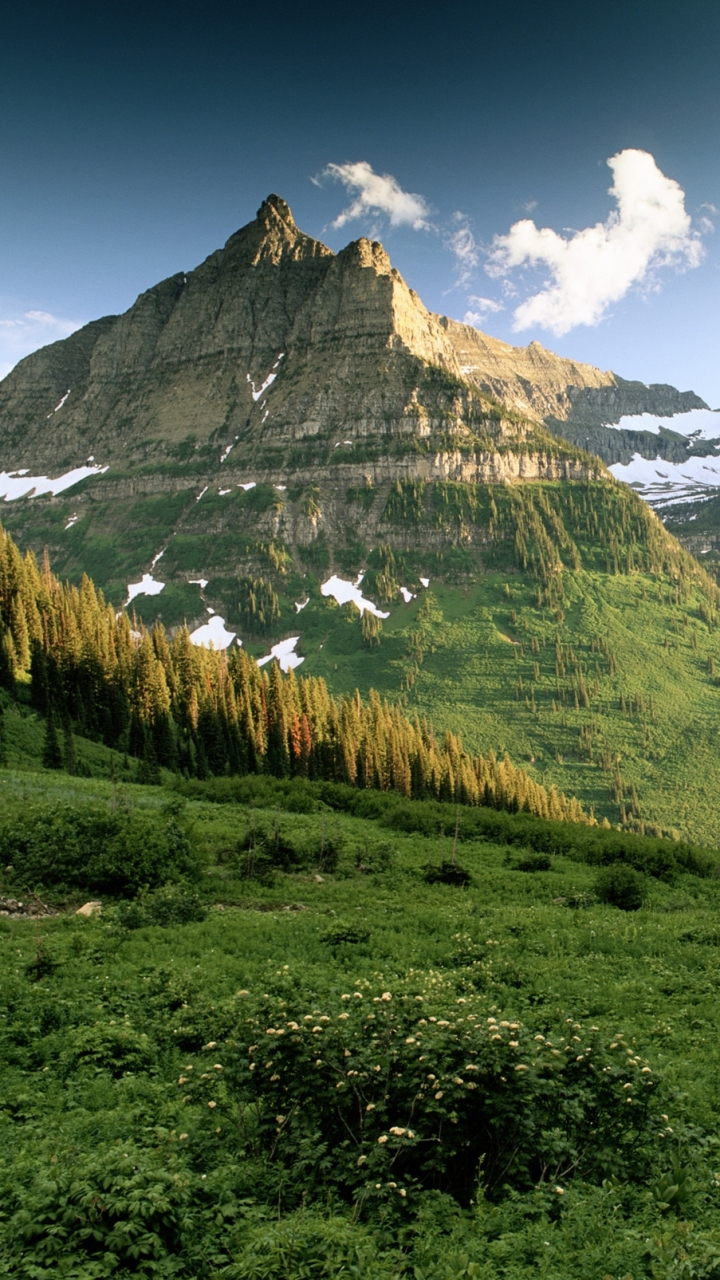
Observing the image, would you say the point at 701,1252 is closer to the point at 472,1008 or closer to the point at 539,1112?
the point at 539,1112

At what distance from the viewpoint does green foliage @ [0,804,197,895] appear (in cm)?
2786

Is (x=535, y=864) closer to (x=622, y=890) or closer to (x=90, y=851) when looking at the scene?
(x=622, y=890)

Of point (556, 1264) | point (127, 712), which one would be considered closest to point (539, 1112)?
point (556, 1264)

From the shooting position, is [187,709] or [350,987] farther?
[187,709]

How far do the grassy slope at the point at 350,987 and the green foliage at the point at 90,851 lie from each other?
2.33m

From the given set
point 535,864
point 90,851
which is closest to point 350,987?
point 90,851

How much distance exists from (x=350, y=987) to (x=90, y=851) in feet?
53.6

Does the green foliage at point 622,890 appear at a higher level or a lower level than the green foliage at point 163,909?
lower

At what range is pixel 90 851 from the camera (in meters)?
28.9

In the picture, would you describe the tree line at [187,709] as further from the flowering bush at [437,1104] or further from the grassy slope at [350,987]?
the flowering bush at [437,1104]

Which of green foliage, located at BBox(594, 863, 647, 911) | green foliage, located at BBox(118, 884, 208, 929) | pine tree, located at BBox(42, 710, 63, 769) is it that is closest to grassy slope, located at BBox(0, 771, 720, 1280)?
green foliage, located at BBox(118, 884, 208, 929)

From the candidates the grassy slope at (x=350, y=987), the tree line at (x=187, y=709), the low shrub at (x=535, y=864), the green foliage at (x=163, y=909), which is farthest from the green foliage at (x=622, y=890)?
the tree line at (x=187, y=709)

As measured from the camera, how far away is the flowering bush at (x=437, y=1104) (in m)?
9.45

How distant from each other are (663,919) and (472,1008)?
1832cm
